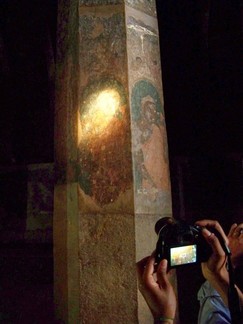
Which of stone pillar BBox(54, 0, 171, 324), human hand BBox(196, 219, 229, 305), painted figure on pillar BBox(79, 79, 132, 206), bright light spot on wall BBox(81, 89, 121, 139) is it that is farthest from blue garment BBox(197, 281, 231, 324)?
bright light spot on wall BBox(81, 89, 121, 139)

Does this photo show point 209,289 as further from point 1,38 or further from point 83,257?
point 1,38

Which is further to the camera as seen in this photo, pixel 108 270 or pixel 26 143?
pixel 26 143

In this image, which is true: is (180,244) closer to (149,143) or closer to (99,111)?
(149,143)

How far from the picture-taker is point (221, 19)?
4812mm

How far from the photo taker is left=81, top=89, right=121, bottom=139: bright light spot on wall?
240 centimetres

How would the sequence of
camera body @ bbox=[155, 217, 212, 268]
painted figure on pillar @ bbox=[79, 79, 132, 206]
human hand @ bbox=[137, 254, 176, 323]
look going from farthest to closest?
painted figure on pillar @ bbox=[79, 79, 132, 206] → camera body @ bbox=[155, 217, 212, 268] → human hand @ bbox=[137, 254, 176, 323]

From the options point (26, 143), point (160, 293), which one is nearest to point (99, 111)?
point (160, 293)

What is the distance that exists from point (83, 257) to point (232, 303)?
1391 mm

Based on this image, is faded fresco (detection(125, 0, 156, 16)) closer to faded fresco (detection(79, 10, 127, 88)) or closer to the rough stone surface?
faded fresco (detection(79, 10, 127, 88))

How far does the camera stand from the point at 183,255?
1208mm

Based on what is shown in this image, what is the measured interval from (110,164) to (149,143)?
1.16 feet

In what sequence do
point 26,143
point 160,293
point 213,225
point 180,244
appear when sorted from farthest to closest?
point 26,143 < point 213,225 < point 180,244 < point 160,293

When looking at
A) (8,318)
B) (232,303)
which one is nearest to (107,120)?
(232,303)

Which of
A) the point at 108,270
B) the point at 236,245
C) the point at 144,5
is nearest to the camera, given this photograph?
the point at 236,245
